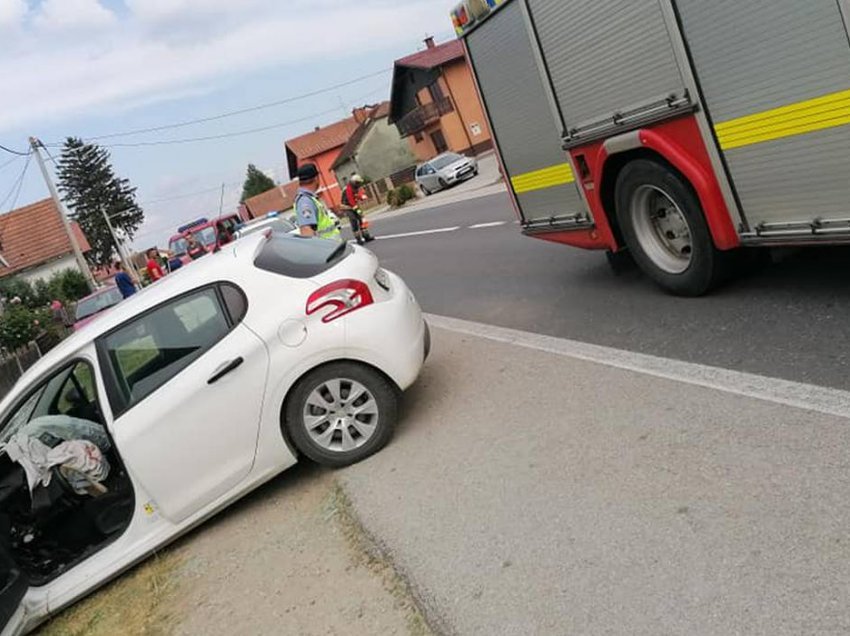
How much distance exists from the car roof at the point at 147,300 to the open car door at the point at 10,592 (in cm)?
103

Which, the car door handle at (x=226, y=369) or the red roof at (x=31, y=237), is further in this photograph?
the red roof at (x=31, y=237)

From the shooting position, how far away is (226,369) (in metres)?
5.07

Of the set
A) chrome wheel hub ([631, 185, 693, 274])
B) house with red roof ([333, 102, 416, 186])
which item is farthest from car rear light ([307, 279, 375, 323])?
house with red roof ([333, 102, 416, 186])

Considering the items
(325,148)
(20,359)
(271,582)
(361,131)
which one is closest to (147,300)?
(271,582)

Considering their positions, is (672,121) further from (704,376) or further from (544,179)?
(544,179)

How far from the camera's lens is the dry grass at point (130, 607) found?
4.55 m

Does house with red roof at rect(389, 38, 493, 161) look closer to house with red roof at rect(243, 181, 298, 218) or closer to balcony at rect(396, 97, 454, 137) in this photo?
balcony at rect(396, 97, 454, 137)

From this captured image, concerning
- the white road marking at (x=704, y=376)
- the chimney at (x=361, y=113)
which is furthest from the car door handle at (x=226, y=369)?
the chimney at (x=361, y=113)

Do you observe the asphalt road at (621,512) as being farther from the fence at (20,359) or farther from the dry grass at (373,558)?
the fence at (20,359)

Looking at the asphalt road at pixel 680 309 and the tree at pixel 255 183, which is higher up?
the tree at pixel 255 183

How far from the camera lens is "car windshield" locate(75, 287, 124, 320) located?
21109 millimetres

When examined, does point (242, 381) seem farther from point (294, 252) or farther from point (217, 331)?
point (294, 252)

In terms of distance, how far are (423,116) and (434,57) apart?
3.88 metres

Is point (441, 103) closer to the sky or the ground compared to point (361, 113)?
closer to the ground
